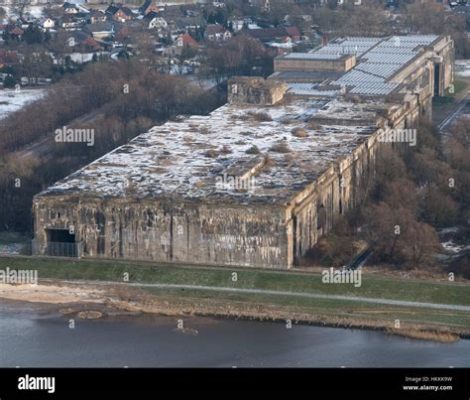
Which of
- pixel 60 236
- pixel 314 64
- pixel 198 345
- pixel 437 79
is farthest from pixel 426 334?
pixel 437 79

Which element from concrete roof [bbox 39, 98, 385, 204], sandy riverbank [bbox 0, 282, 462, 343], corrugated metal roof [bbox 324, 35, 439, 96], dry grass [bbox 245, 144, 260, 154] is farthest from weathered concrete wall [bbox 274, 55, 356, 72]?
sandy riverbank [bbox 0, 282, 462, 343]

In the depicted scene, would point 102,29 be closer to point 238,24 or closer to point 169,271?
point 238,24

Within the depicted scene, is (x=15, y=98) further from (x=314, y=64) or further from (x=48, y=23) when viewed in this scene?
(x=48, y=23)

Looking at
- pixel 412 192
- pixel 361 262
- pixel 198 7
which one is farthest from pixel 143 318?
pixel 198 7

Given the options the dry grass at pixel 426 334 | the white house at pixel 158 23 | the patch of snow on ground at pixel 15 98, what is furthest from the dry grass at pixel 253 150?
the white house at pixel 158 23

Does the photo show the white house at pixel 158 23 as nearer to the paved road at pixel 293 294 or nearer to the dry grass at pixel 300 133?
the dry grass at pixel 300 133
